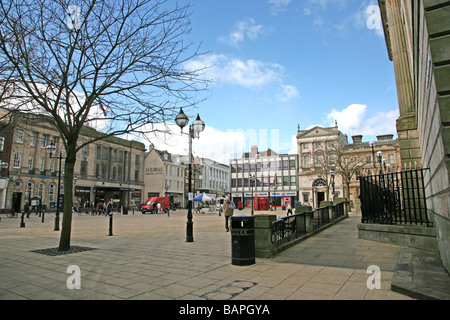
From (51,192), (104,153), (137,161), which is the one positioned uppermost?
(104,153)

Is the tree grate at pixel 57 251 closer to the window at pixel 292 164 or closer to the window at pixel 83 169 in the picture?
the window at pixel 83 169

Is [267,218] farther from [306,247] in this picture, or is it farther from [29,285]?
[29,285]

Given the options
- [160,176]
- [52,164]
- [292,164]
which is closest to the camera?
[52,164]

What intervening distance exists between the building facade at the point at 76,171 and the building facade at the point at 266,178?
28972 mm

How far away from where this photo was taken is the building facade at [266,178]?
73.0 m

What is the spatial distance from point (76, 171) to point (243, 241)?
4818 cm

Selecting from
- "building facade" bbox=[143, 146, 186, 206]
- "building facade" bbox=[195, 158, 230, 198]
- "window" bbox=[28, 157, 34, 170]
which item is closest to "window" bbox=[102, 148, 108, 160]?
"building facade" bbox=[143, 146, 186, 206]

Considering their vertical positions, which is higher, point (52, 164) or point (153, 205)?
point (52, 164)

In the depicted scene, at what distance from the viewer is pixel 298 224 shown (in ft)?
37.8

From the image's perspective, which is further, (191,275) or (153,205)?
(153,205)

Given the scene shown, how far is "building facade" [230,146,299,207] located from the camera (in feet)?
240

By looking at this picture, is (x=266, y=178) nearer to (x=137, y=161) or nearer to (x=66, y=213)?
(x=137, y=161)

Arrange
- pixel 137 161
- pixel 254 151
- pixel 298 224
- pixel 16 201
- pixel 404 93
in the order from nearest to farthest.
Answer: pixel 298 224 → pixel 404 93 → pixel 16 201 → pixel 137 161 → pixel 254 151

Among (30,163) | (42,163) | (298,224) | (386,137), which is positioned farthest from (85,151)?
(386,137)
